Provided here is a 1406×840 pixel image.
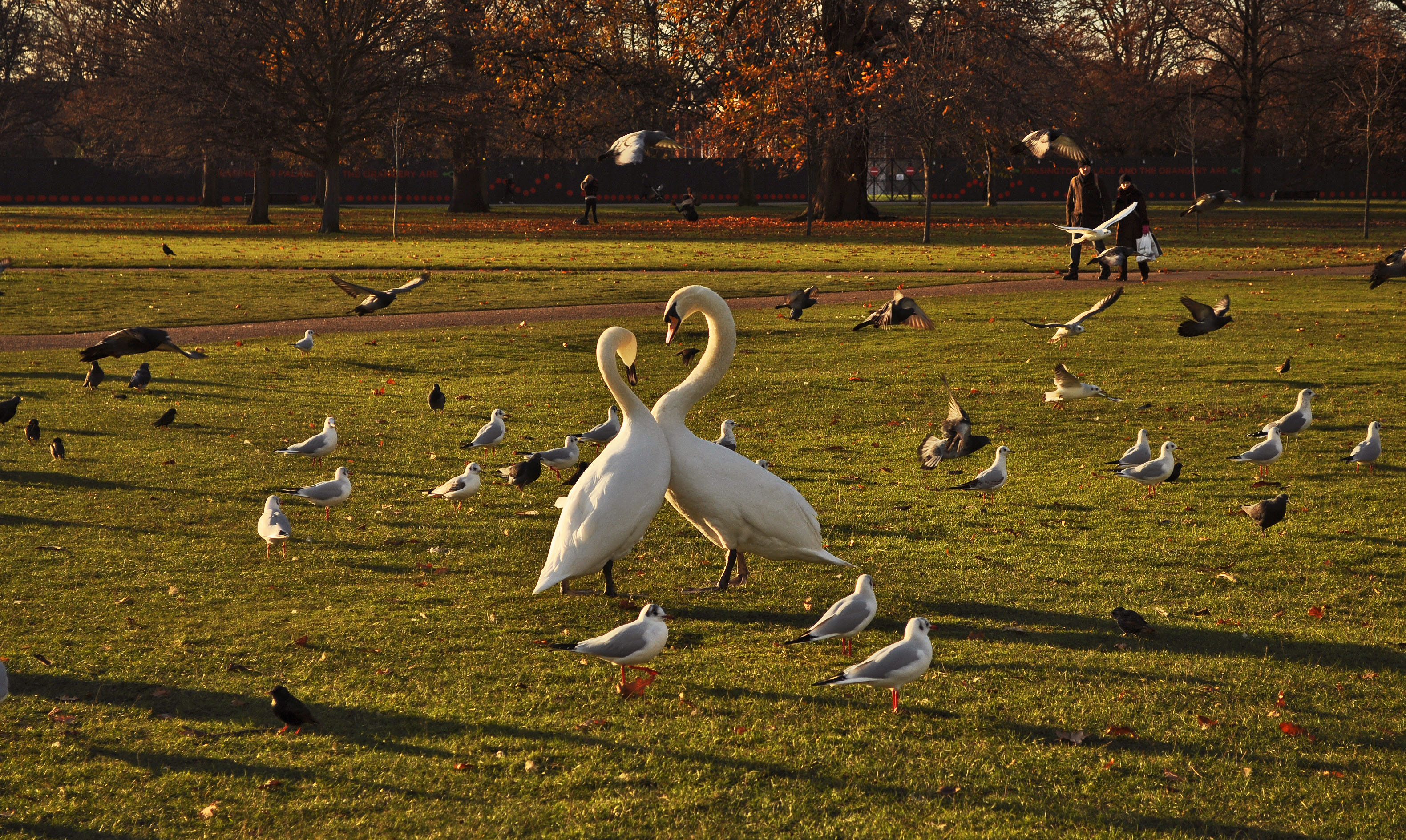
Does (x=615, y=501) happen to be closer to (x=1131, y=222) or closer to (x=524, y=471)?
(x=524, y=471)

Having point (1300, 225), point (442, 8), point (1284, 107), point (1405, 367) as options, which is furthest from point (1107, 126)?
point (1405, 367)

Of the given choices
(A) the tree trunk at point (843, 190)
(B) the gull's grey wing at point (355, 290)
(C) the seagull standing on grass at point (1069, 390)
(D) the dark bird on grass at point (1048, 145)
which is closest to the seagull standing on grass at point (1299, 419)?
(C) the seagull standing on grass at point (1069, 390)

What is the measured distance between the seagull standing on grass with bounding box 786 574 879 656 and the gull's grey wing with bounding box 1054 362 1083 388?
591cm

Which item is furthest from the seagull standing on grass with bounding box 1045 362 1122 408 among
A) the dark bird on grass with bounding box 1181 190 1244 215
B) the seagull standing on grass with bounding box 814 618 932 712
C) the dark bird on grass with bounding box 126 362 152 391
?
the dark bird on grass with bounding box 126 362 152 391

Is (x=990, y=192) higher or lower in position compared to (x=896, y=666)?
higher

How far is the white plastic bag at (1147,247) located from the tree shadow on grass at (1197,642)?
17.9 m

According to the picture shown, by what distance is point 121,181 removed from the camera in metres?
70.7

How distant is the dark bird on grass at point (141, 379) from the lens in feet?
42.0

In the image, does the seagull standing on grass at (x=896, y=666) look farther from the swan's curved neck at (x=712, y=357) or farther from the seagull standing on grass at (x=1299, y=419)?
the seagull standing on grass at (x=1299, y=419)

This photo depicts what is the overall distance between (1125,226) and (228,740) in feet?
72.6

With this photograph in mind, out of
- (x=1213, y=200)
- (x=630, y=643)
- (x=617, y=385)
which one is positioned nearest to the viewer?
(x=630, y=643)

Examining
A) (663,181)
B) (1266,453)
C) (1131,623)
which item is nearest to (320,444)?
(1131,623)

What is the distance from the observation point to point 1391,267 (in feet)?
43.7

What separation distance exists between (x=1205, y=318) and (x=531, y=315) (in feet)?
34.9
